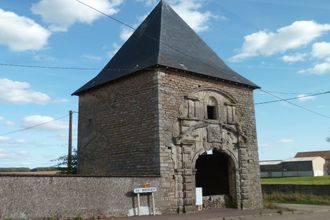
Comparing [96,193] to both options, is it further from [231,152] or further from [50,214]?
[231,152]

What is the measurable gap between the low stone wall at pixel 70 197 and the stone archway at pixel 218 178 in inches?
149

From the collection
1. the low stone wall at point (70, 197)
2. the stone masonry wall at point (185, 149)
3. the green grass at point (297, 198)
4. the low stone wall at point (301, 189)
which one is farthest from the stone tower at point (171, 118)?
the low stone wall at point (301, 189)

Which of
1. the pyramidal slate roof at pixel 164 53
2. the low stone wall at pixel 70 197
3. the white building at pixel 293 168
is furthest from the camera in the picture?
the white building at pixel 293 168

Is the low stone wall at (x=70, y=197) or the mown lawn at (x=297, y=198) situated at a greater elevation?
the low stone wall at (x=70, y=197)

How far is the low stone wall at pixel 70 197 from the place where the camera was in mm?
10969

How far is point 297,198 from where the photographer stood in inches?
961

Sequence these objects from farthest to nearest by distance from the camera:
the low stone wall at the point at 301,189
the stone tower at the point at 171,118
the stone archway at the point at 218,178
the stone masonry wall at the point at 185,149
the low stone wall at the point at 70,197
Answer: the low stone wall at the point at 301,189 < the stone archway at the point at 218,178 < the stone tower at the point at 171,118 < the stone masonry wall at the point at 185,149 < the low stone wall at the point at 70,197

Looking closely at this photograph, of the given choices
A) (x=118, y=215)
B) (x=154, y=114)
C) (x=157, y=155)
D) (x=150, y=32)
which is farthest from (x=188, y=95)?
(x=118, y=215)

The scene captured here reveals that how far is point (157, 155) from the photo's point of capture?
15.0 meters

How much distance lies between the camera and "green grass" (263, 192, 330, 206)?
914 inches

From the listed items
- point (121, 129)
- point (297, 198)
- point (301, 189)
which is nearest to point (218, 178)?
point (121, 129)

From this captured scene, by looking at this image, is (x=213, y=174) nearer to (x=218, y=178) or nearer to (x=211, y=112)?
(x=218, y=178)

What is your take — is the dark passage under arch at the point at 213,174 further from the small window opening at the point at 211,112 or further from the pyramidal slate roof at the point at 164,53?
the pyramidal slate roof at the point at 164,53

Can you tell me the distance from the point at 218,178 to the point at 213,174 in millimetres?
537
